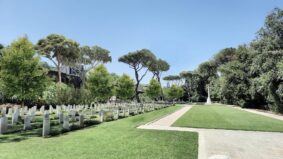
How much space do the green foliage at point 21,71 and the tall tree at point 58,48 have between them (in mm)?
21726

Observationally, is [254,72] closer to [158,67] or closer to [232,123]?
[232,123]

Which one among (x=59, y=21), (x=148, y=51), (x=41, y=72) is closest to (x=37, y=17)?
(x=59, y=21)

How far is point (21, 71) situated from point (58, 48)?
23.5m

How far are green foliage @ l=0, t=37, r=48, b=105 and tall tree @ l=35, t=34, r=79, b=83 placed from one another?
21726mm

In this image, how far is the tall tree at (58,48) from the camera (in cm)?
3734

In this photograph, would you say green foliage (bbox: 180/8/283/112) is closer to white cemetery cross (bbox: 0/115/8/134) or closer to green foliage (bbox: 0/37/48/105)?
green foliage (bbox: 0/37/48/105)

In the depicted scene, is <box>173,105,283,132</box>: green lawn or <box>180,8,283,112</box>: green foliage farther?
<box>180,8,283,112</box>: green foliage

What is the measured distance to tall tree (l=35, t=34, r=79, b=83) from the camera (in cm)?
3734

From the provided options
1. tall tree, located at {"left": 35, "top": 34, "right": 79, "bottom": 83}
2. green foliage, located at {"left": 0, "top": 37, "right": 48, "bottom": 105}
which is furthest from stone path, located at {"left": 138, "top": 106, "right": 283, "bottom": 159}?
tall tree, located at {"left": 35, "top": 34, "right": 79, "bottom": 83}

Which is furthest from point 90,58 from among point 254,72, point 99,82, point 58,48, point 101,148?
point 101,148

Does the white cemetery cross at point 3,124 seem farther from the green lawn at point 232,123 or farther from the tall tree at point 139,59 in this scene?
the tall tree at point 139,59

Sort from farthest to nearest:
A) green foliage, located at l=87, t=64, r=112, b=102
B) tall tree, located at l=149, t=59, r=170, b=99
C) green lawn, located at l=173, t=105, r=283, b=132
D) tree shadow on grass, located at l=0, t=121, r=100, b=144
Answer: tall tree, located at l=149, t=59, r=170, b=99, green foliage, located at l=87, t=64, r=112, b=102, green lawn, located at l=173, t=105, r=283, b=132, tree shadow on grass, located at l=0, t=121, r=100, b=144

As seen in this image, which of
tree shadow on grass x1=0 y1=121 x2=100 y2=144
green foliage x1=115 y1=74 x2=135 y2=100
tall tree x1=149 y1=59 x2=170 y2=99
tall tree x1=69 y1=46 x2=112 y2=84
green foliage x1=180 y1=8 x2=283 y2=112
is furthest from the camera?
tall tree x1=149 y1=59 x2=170 y2=99

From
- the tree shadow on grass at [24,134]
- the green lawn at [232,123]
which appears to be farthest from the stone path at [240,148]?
the tree shadow on grass at [24,134]
